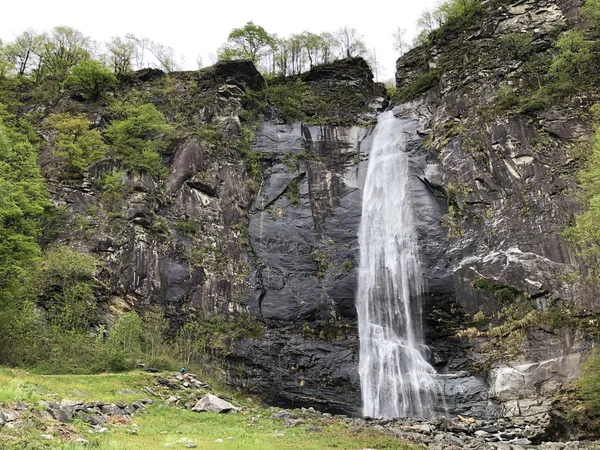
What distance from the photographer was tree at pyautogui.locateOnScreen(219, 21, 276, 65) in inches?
1895

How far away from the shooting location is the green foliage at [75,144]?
33344 mm

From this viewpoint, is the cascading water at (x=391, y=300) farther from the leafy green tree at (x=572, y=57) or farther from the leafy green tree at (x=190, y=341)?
the leafy green tree at (x=572, y=57)

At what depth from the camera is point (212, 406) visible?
18.4 m

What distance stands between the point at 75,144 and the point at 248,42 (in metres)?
23.6

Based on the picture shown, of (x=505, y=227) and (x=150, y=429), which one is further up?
(x=505, y=227)

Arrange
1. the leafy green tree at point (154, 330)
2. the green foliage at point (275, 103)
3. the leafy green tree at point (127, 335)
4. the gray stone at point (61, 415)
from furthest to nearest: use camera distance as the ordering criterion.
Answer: the green foliage at point (275, 103), the leafy green tree at point (154, 330), the leafy green tree at point (127, 335), the gray stone at point (61, 415)

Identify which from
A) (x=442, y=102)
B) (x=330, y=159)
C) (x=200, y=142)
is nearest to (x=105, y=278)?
(x=200, y=142)

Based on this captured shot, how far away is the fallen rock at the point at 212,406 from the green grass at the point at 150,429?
0.66m

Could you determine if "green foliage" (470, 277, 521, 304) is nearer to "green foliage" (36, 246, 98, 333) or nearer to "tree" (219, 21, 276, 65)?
"green foliage" (36, 246, 98, 333)

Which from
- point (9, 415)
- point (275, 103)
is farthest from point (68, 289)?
point (275, 103)

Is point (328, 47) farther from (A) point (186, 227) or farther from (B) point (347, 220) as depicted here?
(A) point (186, 227)

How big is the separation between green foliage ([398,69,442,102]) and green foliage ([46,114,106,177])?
27485mm

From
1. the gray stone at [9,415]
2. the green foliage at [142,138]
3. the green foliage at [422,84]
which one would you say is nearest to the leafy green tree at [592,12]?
the green foliage at [422,84]

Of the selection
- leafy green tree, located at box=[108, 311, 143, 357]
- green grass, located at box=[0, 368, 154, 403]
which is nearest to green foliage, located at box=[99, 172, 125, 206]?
leafy green tree, located at box=[108, 311, 143, 357]
